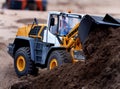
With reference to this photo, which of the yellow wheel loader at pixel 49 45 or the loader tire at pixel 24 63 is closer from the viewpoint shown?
the yellow wheel loader at pixel 49 45

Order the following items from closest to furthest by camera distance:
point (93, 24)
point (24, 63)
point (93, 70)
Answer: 1. point (93, 70)
2. point (93, 24)
3. point (24, 63)

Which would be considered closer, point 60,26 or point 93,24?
point 93,24

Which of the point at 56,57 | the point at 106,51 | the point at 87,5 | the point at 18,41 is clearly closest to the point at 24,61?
the point at 18,41

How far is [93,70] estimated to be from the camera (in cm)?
962

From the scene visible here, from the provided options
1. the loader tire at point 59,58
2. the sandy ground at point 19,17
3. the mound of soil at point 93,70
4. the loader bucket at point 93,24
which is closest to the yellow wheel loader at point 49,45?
the loader tire at point 59,58

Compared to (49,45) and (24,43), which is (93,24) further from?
(24,43)

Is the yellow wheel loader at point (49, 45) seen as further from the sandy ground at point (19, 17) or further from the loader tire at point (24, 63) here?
the sandy ground at point (19, 17)

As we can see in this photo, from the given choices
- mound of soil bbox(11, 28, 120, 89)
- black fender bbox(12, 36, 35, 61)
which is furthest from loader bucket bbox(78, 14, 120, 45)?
black fender bbox(12, 36, 35, 61)

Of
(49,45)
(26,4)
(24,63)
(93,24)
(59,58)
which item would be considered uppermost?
(93,24)

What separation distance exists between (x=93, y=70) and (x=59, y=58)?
3981mm

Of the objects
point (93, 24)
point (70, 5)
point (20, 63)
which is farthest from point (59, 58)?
point (70, 5)

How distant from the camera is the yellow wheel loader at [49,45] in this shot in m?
13.7

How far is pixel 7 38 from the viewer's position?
76.2 feet

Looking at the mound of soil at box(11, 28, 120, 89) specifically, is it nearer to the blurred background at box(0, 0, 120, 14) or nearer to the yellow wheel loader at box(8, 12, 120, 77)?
the yellow wheel loader at box(8, 12, 120, 77)
